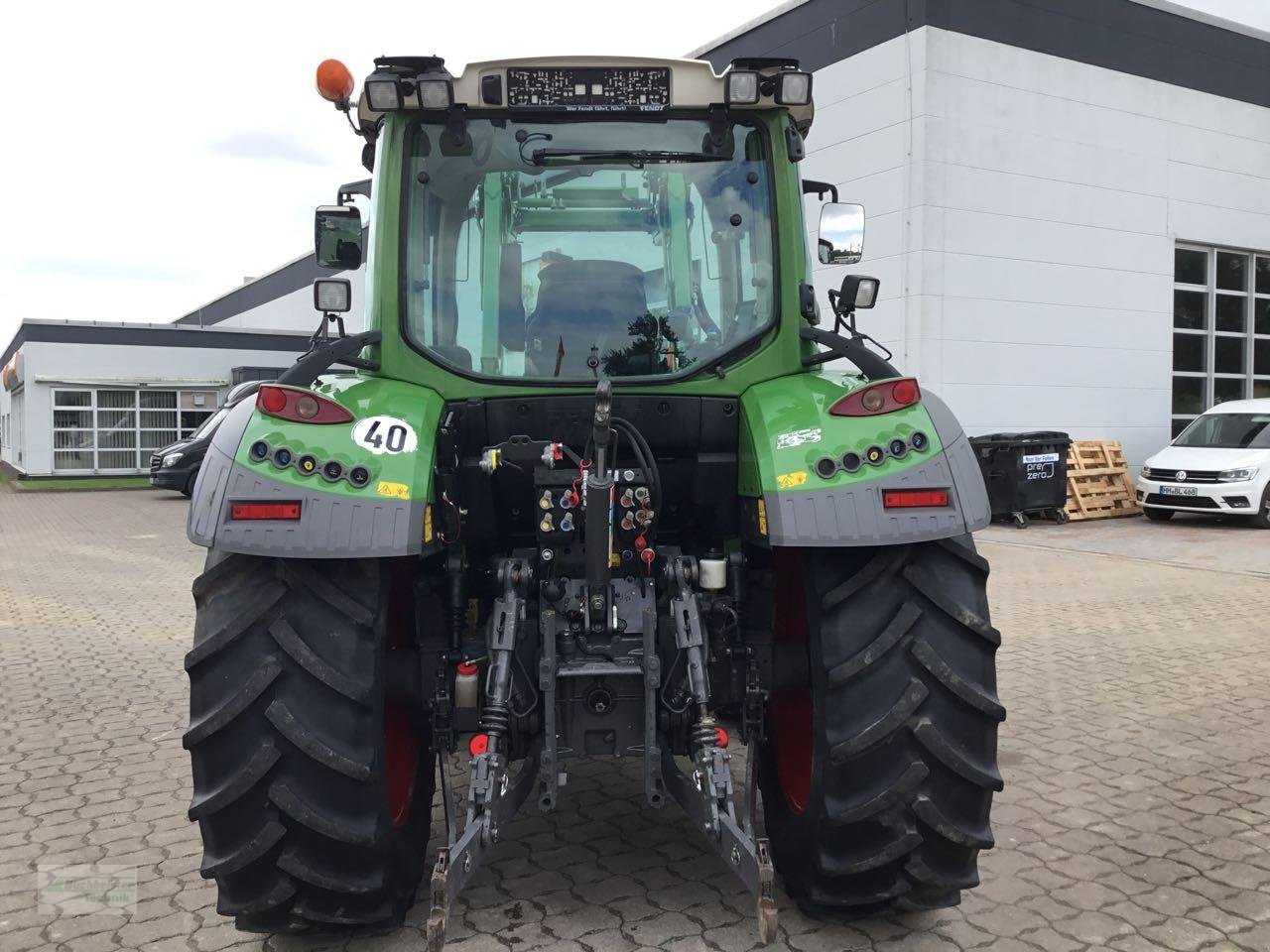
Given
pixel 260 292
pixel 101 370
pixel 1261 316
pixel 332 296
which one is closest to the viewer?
pixel 332 296

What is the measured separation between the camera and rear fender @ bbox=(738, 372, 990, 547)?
2943 millimetres

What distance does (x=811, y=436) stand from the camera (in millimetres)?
3109

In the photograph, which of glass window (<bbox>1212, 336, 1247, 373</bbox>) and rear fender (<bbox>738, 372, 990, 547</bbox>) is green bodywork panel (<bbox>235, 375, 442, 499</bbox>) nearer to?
rear fender (<bbox>738, 372, 990, 547</bbox>)

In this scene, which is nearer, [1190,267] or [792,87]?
[792,87]

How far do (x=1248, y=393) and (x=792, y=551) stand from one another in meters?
18.4

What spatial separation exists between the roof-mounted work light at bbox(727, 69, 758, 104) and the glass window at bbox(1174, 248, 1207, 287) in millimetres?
16515

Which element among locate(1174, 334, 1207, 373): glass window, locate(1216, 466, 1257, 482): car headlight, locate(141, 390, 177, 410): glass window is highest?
locate(1174, 334, 1207, 373): glass window

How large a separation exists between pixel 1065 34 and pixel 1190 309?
5374 millimetres

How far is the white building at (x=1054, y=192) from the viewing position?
1462 centimetres

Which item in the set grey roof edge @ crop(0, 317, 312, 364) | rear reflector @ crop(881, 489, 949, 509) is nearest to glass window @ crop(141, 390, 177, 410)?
grey roof edge @ crop(0, 317, 312, 364)

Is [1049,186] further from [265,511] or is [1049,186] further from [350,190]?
[265,511]

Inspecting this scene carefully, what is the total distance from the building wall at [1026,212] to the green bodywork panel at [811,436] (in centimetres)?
1177

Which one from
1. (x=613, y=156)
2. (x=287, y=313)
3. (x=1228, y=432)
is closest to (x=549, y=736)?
(x=613, y=156)

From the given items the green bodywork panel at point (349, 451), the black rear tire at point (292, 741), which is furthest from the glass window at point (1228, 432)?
the black rear tire at point (292, 741)
